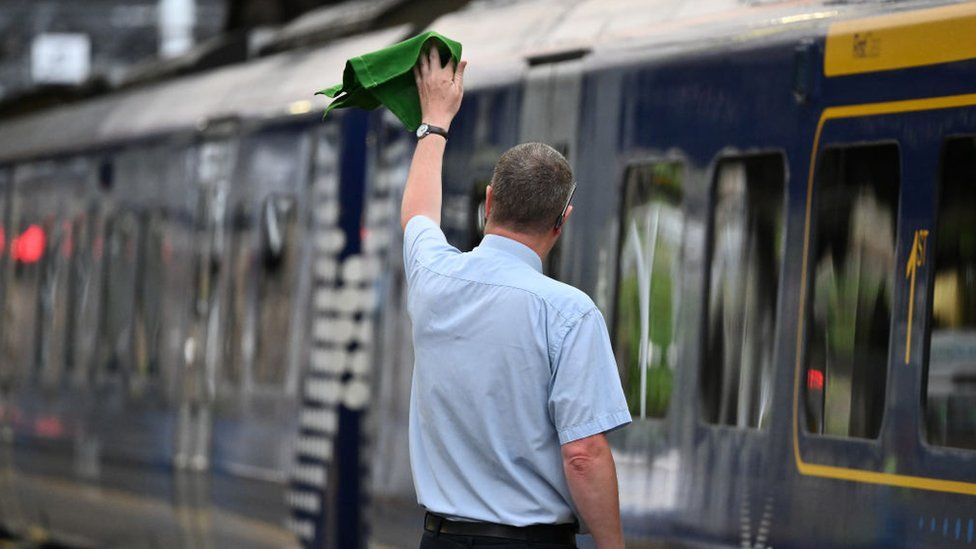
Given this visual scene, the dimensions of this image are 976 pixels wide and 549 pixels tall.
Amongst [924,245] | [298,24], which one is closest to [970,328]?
[924,245]

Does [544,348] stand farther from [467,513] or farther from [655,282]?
[655,282]

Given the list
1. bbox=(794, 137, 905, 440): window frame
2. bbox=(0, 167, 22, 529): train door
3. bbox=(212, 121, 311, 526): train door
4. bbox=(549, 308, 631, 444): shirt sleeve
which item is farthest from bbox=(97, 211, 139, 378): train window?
bbox=(549, 308, 631, 444): shirt sleeve

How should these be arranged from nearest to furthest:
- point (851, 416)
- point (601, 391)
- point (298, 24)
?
point (601, 391)
point (851, 416)
point (298, 24)

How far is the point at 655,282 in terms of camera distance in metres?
6.34

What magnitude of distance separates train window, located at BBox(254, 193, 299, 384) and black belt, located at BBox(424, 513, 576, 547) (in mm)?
5116

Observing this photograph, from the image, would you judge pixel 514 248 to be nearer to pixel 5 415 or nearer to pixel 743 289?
pixel 743 289

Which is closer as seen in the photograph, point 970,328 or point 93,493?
point 970,328

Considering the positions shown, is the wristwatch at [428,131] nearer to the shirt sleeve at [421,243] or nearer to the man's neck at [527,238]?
the shirt sleeve at [421,243]

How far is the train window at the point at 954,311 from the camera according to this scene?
496cm

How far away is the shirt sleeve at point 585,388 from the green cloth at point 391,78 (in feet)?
2.96

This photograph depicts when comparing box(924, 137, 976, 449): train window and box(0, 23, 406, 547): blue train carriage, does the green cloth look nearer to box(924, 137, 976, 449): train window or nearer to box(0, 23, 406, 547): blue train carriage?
box(924, 137, 976, 449): train window

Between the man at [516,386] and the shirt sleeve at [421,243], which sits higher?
the shirt sleeve at [421,243]

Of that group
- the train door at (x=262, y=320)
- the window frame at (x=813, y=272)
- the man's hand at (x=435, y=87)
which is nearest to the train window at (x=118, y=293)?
the train door at (x=262, y=320)

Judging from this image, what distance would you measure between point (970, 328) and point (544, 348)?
1598 millimetres
